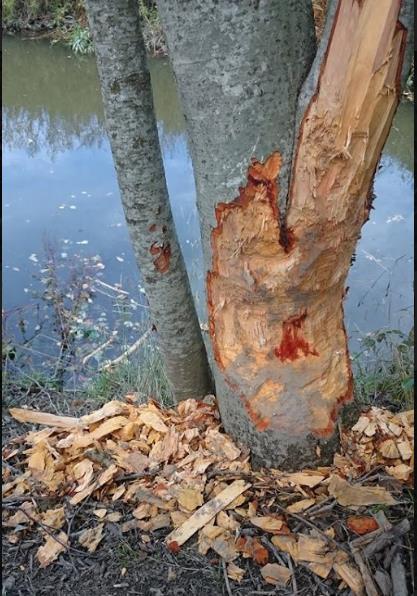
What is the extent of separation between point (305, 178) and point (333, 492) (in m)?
0.86

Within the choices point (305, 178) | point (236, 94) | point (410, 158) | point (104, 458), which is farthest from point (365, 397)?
point (410, 158)

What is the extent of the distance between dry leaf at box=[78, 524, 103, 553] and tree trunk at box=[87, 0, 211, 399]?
672mm

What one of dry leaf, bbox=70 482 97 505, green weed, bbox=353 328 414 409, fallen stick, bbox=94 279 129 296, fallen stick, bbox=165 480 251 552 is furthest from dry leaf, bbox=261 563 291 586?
fallen stick, bbox=94 279 129 296

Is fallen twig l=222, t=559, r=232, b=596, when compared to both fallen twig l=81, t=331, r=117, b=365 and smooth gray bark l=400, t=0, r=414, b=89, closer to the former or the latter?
smooth gray bark l=400, t=0, r=414, b=89

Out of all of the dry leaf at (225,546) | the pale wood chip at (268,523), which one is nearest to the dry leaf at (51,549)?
the dry leaf at (225,546)

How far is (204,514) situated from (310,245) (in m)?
0.77

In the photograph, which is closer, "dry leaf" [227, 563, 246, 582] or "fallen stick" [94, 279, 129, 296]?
"dry leaf" [227, 563, 246, 582]

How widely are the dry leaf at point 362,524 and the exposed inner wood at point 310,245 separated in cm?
25

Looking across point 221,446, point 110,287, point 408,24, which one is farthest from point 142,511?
point 110,287

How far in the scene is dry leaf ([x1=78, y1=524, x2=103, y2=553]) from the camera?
66.6 inches

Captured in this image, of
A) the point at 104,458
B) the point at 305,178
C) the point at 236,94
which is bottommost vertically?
the point at 104,458

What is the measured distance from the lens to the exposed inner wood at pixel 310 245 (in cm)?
135

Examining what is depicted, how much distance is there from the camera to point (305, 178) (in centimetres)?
148

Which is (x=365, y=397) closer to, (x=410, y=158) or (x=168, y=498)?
(x=168, y=498)
